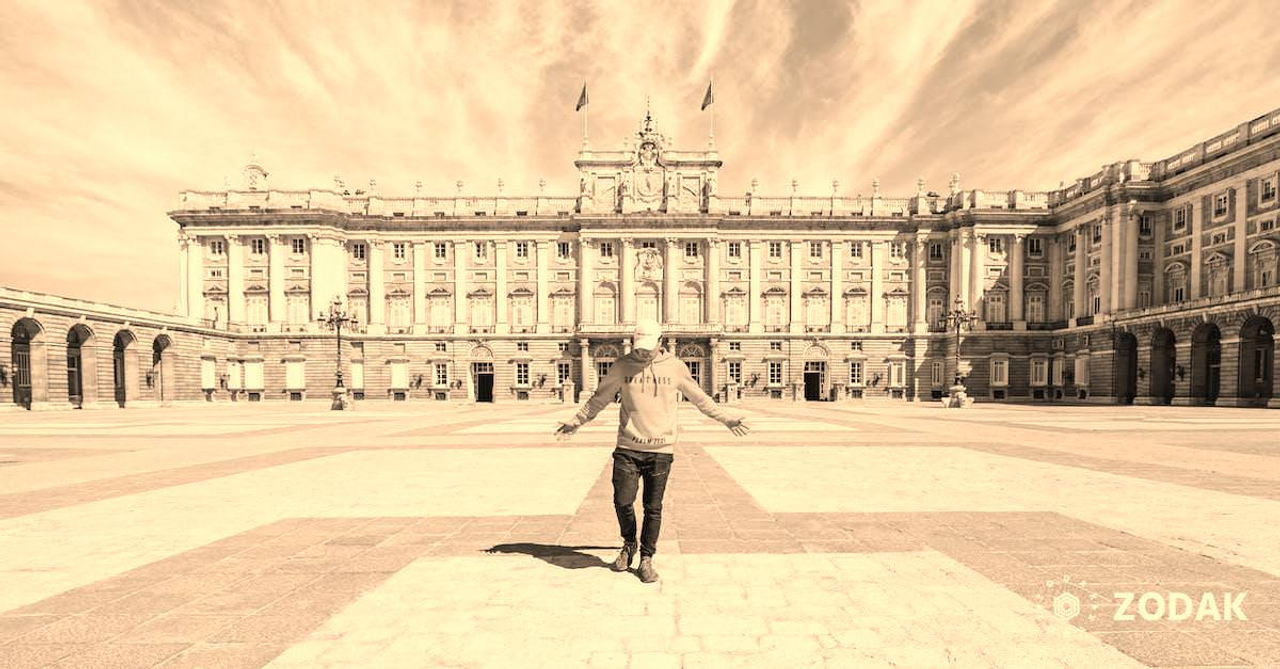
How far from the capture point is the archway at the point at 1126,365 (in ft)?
112

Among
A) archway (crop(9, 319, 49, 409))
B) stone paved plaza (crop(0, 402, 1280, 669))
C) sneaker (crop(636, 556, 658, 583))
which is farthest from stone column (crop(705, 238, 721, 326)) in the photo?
archway (crop(9, 319, 49, 409))

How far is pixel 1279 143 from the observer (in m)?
27.4

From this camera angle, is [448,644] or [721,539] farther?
[721,539]

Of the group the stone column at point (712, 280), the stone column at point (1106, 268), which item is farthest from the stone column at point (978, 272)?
the stone column at point (712, 280)

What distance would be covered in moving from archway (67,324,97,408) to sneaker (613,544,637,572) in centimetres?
3962

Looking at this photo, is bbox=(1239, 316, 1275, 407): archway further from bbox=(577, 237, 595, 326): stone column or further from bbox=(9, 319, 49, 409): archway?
bbox=(9, 319, 49, 409): archway

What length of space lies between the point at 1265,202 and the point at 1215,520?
36.9m

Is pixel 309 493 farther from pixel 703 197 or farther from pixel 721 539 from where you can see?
pixel 703 197

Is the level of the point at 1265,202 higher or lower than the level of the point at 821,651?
higher

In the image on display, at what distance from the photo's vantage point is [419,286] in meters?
41.8

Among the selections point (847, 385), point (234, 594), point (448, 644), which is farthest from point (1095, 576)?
point (847, 385)

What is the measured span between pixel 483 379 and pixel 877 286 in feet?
104

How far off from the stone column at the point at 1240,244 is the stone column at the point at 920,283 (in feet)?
52.4

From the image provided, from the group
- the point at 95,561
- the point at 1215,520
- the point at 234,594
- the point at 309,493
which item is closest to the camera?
the point at 234,594
